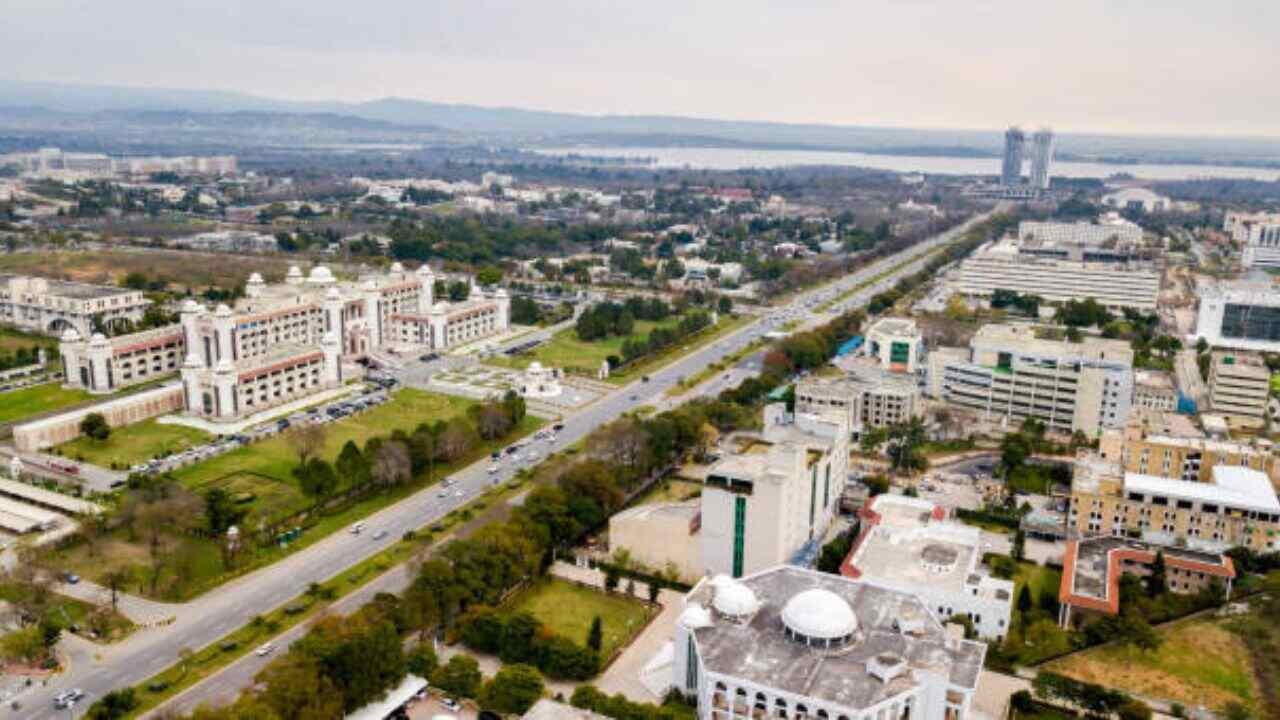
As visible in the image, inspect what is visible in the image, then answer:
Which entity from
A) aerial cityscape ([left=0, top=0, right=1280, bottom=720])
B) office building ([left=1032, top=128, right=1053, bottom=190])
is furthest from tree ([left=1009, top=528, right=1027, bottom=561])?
office building ([left=1032, top=128, right=1053, bottom=190])

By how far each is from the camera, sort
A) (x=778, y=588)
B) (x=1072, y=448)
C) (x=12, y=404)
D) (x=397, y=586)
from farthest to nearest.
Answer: (x=12, y=404) → (x=1072, y=448) → (x=397, y=586) → (x=778, y=588)

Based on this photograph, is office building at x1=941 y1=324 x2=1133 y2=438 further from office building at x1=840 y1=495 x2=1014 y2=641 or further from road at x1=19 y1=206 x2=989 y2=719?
road at x1=19 y1=206 x2=989 y2=719

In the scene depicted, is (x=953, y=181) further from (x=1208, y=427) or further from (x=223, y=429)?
(x=223, y=429)

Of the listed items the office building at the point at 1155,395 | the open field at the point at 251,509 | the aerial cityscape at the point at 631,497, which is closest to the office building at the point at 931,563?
the aerial cityscape at the point at 631,497

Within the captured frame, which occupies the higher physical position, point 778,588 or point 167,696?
point 778,588

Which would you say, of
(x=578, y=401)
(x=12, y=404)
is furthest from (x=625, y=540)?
(x=12, y=404)

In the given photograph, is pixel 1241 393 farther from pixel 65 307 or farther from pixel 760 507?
pixel 65 307
